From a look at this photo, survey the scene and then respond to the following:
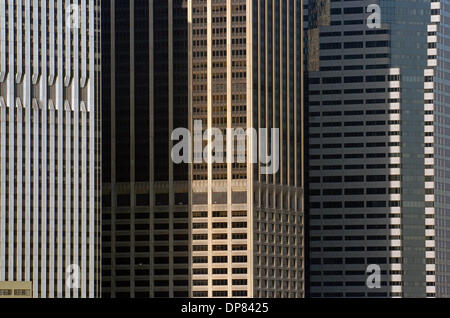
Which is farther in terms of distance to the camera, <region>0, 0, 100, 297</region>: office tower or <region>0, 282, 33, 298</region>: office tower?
<region>0, 0, 100, 297</region>: office tower

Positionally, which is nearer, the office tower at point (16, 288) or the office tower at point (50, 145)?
the office tower at point (16, 288)

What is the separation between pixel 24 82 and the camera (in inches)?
6526

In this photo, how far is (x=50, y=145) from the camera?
165 metres

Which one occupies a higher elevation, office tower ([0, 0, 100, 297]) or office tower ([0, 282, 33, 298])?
office tower ([0, 0, 100, 297])

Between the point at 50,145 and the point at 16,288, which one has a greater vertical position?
the point at 50,145

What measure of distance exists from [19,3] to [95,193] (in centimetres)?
2892

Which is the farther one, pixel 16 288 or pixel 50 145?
pixel 50 145

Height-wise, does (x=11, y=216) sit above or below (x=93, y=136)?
below

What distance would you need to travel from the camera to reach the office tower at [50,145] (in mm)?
161750

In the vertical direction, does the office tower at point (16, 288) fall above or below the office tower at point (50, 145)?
below

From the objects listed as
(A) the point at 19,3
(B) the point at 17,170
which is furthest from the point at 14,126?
(A) the point at 19,3

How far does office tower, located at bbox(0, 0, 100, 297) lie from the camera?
162m
